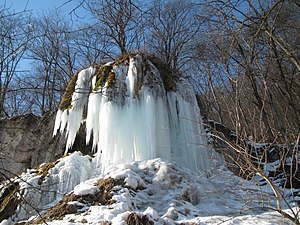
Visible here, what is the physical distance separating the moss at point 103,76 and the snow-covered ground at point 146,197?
193 cm

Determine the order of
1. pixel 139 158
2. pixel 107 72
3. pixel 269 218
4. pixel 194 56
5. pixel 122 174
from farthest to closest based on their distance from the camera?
1. pixel 194 56
2. pixel 107 72
3. pixel 139 158
4. pixel 122 174
5. pixel 269 218

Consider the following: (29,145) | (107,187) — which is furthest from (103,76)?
(29,145)

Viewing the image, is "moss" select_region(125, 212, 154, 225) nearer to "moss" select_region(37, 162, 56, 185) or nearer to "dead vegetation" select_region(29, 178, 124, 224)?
"dead vegetation" select_region(29, 178, 124, 224)

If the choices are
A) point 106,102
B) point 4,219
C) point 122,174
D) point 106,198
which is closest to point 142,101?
point 106,102

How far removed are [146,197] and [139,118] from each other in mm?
2253

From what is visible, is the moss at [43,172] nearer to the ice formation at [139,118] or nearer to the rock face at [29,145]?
the ice formation at [139,118]

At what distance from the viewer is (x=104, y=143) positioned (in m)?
6.52

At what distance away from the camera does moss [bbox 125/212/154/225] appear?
3699mm

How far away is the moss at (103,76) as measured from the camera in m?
7.50

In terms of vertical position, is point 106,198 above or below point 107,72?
below

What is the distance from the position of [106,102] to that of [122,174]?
7.35 ft

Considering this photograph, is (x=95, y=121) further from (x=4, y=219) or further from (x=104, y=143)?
(x=4, y=219)

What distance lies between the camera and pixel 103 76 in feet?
25.5

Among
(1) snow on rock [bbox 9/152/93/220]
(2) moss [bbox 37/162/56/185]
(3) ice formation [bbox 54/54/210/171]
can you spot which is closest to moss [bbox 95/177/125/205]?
(1) snow on rock [bbox 9/152/93/220]
